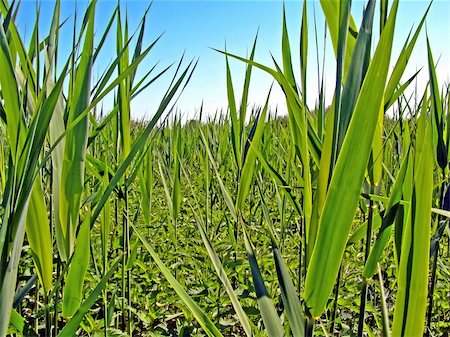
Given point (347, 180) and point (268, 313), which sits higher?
point (347, 180)

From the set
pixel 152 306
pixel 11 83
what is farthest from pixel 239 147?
pixel 11 83

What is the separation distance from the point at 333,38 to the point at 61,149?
1.34 ft

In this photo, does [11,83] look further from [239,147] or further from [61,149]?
[239,147]

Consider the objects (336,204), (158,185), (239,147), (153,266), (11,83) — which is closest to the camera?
(336,204)

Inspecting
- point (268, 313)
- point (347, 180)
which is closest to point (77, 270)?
point (268, 313)

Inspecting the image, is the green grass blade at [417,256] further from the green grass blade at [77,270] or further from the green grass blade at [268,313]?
the green grass blade at [77,270]

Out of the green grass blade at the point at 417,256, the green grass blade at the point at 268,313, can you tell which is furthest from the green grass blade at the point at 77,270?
the green grass blade at the point at 417,256

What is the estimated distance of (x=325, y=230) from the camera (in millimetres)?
457

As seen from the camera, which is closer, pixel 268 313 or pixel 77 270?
pixel 268 313

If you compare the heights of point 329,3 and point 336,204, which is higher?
Result: point 329,3

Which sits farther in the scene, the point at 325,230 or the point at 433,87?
the point at 433,87

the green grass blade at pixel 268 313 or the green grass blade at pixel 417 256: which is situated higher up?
the green grass blade at pixel 417 256

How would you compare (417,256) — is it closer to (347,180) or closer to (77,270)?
(347,180)

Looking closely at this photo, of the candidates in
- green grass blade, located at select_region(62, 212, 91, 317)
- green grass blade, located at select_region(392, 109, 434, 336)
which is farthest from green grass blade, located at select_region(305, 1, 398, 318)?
green grass blade, located at select_region(62, 212, 91, 317)
